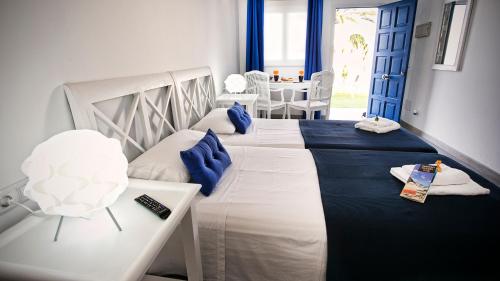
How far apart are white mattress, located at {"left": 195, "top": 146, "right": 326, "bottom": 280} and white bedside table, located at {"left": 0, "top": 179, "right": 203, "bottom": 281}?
28cm

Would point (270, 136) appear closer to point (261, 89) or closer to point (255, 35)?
point (261, 89)

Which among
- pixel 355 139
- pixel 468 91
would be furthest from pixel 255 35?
pixel 468 91

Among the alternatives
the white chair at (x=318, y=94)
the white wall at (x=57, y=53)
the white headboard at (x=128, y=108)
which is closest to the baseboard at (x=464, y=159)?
the white chair at (x=318, y=94)

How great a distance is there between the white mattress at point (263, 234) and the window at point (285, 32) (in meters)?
4.05

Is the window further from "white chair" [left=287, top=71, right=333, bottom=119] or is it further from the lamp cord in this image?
the lamp cord

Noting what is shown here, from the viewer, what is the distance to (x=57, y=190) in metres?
0.83

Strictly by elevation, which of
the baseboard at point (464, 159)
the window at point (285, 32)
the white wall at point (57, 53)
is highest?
the window at point (285, 32)

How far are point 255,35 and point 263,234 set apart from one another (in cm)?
424

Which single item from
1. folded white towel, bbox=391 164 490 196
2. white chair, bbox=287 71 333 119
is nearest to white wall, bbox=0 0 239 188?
folded white towel, bbox=391 164 490 196

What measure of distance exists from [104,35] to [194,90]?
52.3 inches

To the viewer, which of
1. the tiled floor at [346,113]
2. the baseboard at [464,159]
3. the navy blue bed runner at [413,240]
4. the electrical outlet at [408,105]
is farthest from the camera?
the tiled floor at [346,113]

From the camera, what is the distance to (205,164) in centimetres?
156

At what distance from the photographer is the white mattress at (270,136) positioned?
2318mm

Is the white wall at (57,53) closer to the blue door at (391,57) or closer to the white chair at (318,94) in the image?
the white chair at (318,94)
